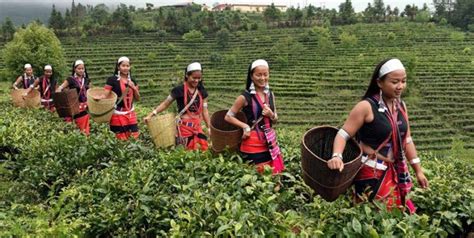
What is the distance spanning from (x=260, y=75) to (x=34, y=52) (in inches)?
1356

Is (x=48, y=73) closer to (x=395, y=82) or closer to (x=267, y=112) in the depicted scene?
(x=267, y=112)

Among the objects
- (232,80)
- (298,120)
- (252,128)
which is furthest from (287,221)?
(232,80)

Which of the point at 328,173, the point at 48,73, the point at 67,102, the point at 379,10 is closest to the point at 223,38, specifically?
the point at 379,10

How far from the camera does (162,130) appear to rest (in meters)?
5.00

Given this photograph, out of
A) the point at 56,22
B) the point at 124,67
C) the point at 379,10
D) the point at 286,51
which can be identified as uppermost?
the point at 379,10

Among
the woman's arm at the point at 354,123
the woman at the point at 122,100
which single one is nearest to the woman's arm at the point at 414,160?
the woman's arm at the point at 354,123

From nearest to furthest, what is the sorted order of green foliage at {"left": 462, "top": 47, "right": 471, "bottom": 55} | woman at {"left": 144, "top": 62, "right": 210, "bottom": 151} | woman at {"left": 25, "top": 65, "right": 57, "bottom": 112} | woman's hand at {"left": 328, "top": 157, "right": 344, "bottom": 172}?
woman's hand at {"left": 328, "top": 157, "right": 344, "bottom": 172} → woman at {"left": 144, "top": 62, "right": 210, "bottom": 151} → woman at {"left": 25, "top": 65, "right": 57, "bottom": 112} → green foliage at {"left": 462, "top": 47, "right": 471, "bottom": 55}

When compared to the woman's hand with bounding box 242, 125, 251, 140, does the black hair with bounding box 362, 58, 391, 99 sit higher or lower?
higher

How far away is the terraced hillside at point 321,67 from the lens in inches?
1060

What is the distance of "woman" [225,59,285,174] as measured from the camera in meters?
3.93

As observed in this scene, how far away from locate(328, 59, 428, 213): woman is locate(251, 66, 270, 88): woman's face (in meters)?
1.11

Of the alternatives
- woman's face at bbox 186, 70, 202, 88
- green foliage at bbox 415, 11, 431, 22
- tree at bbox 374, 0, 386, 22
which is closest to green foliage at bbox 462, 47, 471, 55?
green foliage at bbox 415, 11, 431, 22

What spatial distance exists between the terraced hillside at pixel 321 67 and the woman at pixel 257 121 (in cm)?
2022

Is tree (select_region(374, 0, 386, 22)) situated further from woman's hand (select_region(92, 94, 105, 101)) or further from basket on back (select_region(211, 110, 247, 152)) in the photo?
basket on back (select_region(211, 110, 247, 152))
